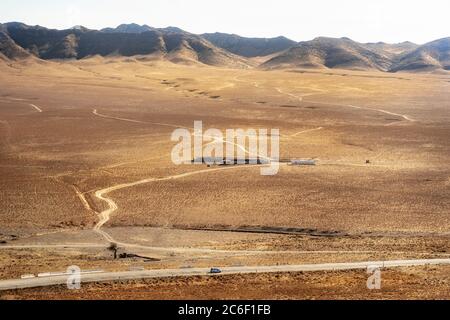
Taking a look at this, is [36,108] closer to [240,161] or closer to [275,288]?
[240,161]

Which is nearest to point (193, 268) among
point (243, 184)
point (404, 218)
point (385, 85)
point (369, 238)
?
point (369, 238)

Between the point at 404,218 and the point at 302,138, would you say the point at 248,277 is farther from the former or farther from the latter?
the point at 302,138

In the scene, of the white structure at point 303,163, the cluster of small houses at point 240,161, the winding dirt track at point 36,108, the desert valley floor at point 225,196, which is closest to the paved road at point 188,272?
the desert valley floor at point 225,196

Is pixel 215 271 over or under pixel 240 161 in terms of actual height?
over

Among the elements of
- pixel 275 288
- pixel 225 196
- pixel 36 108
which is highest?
pixel 36 108

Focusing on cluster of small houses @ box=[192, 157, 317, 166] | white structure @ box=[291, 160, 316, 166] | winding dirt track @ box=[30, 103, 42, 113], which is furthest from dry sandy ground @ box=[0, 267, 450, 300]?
winding dirt track @ box=[30, 103, 42, 113]

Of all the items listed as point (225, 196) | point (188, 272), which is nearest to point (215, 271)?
point (188, 272)
